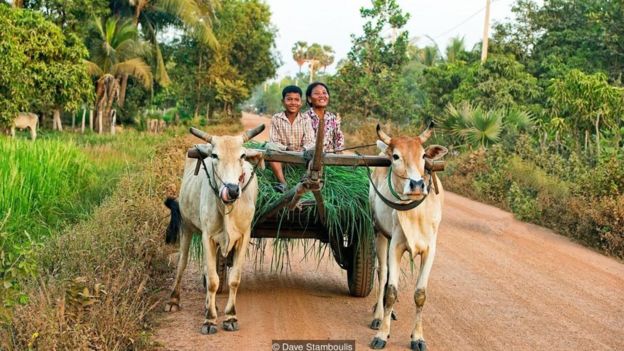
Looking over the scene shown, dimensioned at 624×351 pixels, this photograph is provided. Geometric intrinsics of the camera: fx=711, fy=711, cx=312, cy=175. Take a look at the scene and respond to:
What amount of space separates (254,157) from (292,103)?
1549 mm

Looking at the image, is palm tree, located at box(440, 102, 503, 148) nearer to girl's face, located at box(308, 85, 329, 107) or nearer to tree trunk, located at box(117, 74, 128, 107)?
girl's face, located at box(308, 85, 329, 107)

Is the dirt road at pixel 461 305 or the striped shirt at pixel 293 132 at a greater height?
the striped shirt at pixel 293 132

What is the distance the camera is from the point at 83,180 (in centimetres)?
1054

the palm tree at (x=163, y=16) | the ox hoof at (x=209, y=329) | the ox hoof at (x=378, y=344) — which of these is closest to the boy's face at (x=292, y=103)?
the ox hoof at (x=209, y=329)

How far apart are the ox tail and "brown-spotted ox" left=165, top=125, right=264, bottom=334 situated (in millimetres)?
580

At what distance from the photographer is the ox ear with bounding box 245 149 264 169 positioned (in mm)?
5426

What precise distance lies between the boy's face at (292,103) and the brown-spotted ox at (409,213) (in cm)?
161

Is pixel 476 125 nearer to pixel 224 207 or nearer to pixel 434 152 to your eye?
pixel 434 152

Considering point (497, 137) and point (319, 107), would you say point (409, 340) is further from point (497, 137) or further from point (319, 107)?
point (497, 137)

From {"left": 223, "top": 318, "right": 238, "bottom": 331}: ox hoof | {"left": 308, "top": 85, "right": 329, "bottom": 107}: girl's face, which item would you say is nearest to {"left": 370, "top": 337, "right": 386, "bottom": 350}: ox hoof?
{"left": 223, "top": 318, "right": 238, "bottom": 331}: ox hoof

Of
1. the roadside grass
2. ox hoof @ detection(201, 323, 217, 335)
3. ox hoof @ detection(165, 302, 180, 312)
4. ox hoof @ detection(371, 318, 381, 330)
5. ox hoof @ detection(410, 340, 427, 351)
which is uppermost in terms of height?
the roadside grass

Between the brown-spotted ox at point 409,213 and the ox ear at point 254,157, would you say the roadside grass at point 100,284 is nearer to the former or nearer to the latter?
the ox ear at point 254,157

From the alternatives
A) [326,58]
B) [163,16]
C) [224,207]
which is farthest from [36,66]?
[326,58]

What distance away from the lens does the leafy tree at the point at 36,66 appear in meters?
15.4
